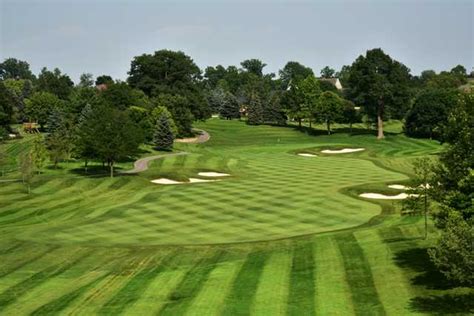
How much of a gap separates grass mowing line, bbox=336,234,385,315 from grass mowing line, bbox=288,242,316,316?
5.72 feet

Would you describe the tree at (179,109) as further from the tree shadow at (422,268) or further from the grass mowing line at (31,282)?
the tree shadow at (422,268)

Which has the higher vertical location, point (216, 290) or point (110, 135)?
Answer: point (110, 135)

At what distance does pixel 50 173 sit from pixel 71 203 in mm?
21220

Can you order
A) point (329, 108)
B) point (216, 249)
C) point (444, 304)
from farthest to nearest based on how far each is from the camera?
point (329, 108)
point (216, 249)
point (444, 304)

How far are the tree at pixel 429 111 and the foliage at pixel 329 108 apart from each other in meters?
15.7

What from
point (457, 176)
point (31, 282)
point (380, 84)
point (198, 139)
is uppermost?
point (380, 84)

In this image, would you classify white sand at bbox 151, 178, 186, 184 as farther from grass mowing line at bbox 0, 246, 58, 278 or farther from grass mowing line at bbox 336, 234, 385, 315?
grass mowing line at bbox 336, 234, 385, 315

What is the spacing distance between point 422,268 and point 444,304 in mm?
4652

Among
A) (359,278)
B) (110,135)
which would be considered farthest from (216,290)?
(110,135)

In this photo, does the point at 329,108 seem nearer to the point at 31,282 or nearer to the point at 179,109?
the point at 179,109

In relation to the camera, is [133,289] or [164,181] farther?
[164,181]

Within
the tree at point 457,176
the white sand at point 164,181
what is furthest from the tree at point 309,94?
the tree at point 457,176

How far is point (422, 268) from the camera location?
27094 millimetres

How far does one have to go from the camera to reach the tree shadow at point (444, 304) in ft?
71.6
